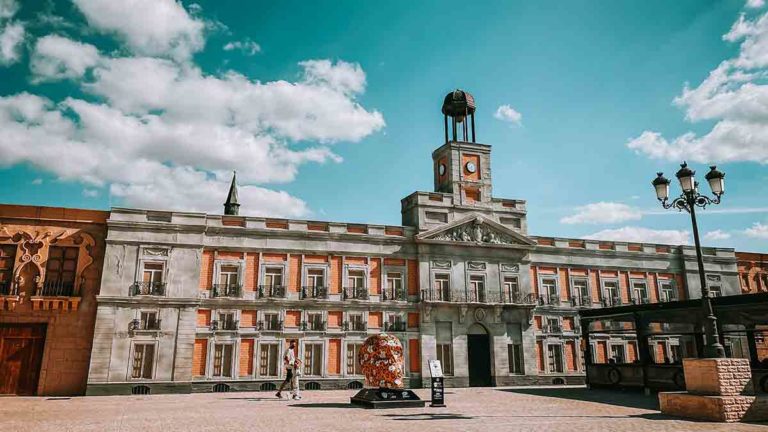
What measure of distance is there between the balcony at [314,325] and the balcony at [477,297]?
6413 millimetres

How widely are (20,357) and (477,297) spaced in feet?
84.9

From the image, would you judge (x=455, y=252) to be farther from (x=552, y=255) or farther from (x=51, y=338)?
(x=51, y=338)

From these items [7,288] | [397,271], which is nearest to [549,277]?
[397,271]

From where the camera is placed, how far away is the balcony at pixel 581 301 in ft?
125

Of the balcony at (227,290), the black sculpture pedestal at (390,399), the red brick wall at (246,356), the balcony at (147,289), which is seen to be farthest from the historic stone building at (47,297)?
the black sculpture pedestal at (390,399)

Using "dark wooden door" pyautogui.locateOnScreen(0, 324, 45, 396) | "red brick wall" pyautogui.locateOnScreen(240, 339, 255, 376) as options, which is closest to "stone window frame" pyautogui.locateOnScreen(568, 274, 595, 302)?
"red brick wall" pyautogui.locateOnScreen(240, 339, 255, 376)

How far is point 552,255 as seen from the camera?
126ft

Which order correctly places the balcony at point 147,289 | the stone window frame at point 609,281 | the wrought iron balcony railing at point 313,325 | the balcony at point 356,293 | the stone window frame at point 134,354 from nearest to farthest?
the stone window frame at point 134,354 → the balcony at point 147,289 → the wrought iron balcony railing at point 313,325 → the balcony at point 356,293 → the stone window frame at point 609,281

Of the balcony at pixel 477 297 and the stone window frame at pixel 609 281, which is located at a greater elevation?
the stone window frame at pixel 609 281

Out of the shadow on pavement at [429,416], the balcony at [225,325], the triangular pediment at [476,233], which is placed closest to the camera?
the shadow on pavement at [429,416]

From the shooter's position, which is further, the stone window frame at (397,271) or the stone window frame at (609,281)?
the stone window frame at (609,281)

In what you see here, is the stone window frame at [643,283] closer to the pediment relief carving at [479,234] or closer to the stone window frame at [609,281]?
the stone window frame at [609,281]

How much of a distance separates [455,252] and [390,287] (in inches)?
195

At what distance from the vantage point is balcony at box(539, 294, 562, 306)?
37.2 meters
